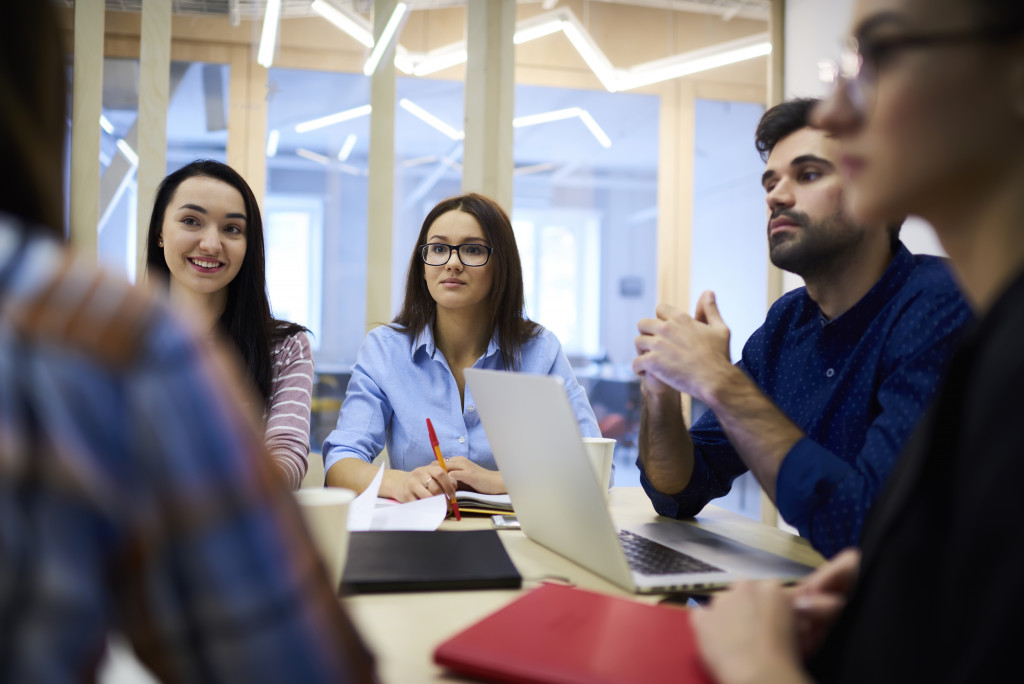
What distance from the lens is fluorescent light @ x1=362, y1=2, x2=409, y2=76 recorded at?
2965mm

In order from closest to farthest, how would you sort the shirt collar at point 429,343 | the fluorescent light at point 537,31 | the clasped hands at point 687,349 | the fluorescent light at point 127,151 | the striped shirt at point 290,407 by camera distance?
1. the clasped hands at point 687,349
2. the striped shirt at point 290,407
3. the shirt collar at point 429,343
4. the fluorescent light at point 127,151
5. the fluorescent light at point 537,31

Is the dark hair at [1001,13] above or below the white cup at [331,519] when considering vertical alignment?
above

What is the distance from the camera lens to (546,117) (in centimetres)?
329

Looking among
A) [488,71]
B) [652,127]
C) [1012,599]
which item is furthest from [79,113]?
[1012,599]

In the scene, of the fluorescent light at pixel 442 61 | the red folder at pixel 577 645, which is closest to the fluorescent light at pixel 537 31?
the fluorescent light at pixel 442 61

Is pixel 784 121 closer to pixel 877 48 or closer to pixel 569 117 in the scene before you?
pixel 877 48

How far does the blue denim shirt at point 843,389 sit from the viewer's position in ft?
3.72

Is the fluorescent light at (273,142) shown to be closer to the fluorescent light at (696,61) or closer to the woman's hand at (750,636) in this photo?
the fluorescent light at (696,61)

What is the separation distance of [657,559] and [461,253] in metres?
1.38

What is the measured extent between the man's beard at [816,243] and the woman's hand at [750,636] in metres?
1.01

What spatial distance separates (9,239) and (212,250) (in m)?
1.84

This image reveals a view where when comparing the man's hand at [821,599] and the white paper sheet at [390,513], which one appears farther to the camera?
the white paper sheet at [390,513]

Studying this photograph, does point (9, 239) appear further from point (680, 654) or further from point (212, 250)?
point (212, 250)

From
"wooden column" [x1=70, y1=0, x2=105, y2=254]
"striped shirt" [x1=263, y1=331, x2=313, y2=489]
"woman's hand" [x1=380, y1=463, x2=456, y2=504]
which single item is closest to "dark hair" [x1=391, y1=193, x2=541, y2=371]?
"striped shirt" [x1=263, y1=331, x2=313, y2=489]
